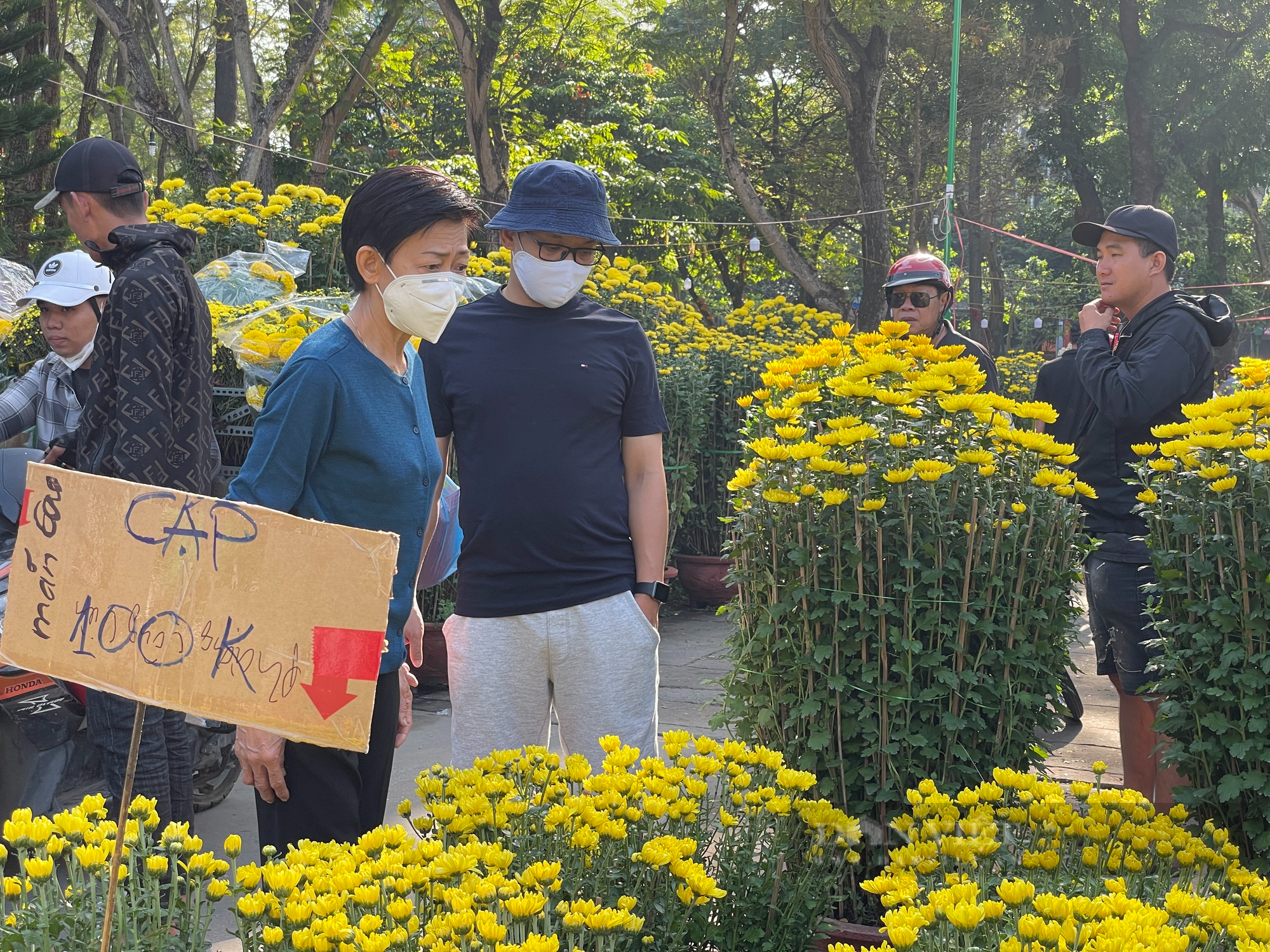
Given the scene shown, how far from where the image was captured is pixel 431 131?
24422 mm

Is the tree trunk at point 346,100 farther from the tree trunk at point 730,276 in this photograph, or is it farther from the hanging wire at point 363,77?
the tree trunk at point 730,276

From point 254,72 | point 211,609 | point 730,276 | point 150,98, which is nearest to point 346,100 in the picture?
point 254,72

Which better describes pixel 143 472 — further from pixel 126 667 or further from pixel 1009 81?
pixel 1009 81

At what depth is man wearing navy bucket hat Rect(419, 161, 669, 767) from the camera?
2971mm

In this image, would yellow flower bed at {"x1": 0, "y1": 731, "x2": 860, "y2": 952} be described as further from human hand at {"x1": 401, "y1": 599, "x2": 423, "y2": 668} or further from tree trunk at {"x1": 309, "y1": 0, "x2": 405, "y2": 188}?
tree trunk at {"x1": 309, "y1": 0, "x2": 405, "y2": 188}

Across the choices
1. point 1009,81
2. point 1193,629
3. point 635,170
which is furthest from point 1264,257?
point 1193,629

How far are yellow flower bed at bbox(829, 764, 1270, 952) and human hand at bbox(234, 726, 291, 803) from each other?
1.18 meters

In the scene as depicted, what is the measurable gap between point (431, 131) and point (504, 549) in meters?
23.0

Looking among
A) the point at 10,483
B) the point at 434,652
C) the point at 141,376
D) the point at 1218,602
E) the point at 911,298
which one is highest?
the point at 911,298

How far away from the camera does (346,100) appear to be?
16.7 metres

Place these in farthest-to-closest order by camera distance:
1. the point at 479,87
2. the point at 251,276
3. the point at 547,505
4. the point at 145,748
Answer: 1. the point at 479,87
2. the point at 251,276
3. the point at 145,748
4. the point at 547,505

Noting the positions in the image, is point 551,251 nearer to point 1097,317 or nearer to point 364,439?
point 364,439

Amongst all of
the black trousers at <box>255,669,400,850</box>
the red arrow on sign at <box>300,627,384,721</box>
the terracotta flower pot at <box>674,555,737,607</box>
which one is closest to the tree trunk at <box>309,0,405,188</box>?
the terracotta flower pot at <box>674,555,737,607</box>

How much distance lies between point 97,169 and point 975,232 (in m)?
32.2
